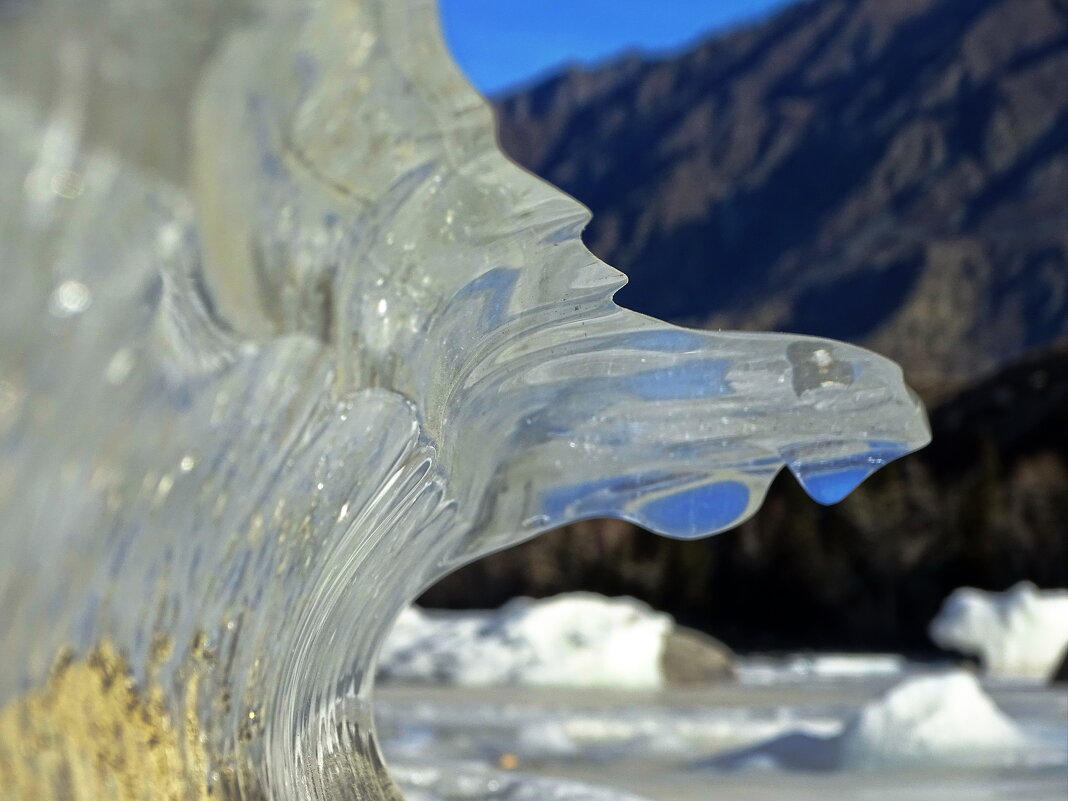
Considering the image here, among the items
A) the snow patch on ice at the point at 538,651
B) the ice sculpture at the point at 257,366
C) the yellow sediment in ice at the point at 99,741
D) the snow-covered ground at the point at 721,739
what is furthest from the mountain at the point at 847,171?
the yellow sediment in ice at the point at 99,741

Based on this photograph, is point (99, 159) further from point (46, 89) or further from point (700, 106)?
point (700, 106)

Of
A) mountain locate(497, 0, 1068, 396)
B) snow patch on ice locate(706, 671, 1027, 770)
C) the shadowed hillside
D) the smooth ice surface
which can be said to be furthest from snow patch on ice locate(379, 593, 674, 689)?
mountain locate(497, 0, 1068, 396)

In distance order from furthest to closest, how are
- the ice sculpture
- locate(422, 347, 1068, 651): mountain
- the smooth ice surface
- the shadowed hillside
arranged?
1. the shadowed hillside
2. locate(422, 347, 1068, 651): mountain
3. the smooth ice surface
4. the ice sculpture

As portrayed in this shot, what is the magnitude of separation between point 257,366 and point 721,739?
4.33 m

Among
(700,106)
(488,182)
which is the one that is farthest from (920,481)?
(700,106)

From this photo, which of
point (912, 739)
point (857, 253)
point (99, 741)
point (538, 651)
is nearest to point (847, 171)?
point (857, 253)

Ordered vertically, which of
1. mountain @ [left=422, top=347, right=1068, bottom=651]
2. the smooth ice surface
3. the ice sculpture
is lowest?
the ice sculpture

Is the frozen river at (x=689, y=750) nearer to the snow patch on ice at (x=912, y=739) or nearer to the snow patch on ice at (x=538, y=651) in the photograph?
the snow patch on ice at (x=912, y=739)

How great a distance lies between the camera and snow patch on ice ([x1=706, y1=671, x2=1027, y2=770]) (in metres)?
4.34

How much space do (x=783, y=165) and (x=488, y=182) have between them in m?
130

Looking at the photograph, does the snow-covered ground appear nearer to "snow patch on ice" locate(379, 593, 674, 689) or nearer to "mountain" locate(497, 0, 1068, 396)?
"snow patch on ice" locate(379, 593, 674, 689)

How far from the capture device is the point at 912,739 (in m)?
4.45

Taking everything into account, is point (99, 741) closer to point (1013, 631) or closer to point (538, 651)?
point (538, 651)

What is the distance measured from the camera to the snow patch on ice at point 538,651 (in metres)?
10.4
